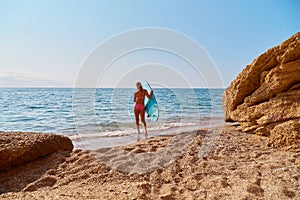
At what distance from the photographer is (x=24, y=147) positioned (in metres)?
3.59

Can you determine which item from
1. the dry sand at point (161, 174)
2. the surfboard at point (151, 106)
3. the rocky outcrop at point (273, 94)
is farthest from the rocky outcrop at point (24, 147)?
the rocky outcrop at point (273, 94)

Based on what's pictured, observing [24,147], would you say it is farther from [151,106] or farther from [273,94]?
[273,94]

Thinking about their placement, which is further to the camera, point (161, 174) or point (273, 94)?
point (273, 94)

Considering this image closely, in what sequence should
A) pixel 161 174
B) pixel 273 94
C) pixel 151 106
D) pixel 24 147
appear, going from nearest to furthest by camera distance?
pixel 161 174 → pixel 24 147 → pixel 273 94 → pixel 151 106

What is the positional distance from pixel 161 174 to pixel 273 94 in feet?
11.8

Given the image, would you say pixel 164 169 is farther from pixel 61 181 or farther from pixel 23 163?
pixel 23 163

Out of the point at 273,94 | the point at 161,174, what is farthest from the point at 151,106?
the point at 161,174

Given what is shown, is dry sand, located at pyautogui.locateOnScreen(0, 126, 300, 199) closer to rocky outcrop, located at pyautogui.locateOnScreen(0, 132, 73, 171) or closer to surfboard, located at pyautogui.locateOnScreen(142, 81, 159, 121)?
rocky outcrop, located at pyautogui.locateOnScreen(0, 132, 73, 171)

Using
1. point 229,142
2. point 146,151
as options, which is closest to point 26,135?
point 146,151

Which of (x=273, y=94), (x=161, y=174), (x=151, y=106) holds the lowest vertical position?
(x=161, y=174)

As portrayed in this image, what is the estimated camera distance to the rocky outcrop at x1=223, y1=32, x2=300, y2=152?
4.12 metres

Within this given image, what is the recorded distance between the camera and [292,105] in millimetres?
4273

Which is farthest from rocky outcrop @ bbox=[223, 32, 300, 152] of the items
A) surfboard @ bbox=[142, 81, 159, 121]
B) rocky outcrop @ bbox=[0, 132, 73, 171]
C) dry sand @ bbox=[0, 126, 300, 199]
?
rocky outcrop @ bbox=[0, 132, 73, 171]

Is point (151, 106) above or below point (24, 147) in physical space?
above
